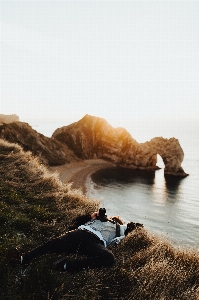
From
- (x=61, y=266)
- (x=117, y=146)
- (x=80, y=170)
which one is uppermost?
(x=117, y=146)

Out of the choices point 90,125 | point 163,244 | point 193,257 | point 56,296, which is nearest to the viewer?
point 56,296

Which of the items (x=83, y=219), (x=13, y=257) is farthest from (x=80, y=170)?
(x=13, y=257)

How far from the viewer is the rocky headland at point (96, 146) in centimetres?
7825

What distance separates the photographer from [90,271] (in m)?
6.04

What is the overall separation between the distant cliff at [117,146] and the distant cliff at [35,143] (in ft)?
38.4

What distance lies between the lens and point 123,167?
97.0 metres

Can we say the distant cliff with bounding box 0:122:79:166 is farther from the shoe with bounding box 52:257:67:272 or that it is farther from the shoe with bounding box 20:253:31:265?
the shoe with bounding box 52:257:67:272

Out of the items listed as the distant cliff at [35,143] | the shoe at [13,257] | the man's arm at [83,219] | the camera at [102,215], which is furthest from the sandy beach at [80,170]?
the shoe at [13,257]

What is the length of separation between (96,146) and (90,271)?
10293cm

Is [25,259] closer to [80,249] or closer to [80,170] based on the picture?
[80,249]

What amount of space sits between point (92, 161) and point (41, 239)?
9248 cm

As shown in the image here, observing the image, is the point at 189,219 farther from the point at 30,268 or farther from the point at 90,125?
the point at 90,125

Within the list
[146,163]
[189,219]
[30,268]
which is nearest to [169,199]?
[189,219]

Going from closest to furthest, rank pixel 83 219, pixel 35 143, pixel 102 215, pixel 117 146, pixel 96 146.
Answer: pixel 102 215
pixel 83 219
pixel 35 143
pixel 117 146
pixel 96 146
